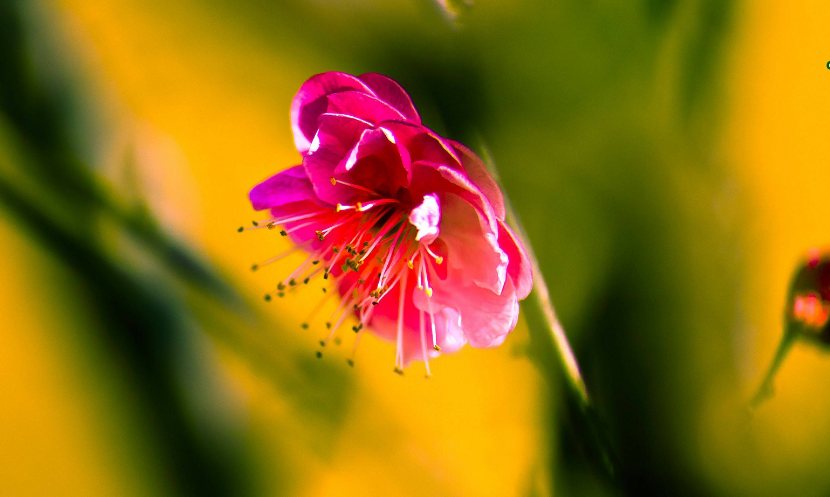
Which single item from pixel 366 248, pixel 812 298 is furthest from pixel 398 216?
pixel 812 298

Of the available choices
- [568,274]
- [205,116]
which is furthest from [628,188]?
[205,116]

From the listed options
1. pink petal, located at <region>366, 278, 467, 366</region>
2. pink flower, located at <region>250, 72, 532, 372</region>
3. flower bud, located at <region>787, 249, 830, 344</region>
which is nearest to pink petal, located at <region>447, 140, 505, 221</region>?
pink flower, located at <region>250, 72, 532, 372</region>

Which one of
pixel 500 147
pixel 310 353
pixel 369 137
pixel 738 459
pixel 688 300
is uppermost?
pixel 369 137

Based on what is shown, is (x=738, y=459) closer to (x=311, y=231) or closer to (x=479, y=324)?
(x=479, y=324)

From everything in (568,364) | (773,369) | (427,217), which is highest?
(427,217)

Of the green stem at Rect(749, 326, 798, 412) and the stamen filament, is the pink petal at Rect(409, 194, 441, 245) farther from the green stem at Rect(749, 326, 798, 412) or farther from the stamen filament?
the green stem at Rect(749, 326, 798, 412)

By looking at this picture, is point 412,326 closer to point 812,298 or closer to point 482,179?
point 482,179

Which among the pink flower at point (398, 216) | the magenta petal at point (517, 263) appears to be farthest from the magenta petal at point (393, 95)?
the magenta petal at point (517, 263)
